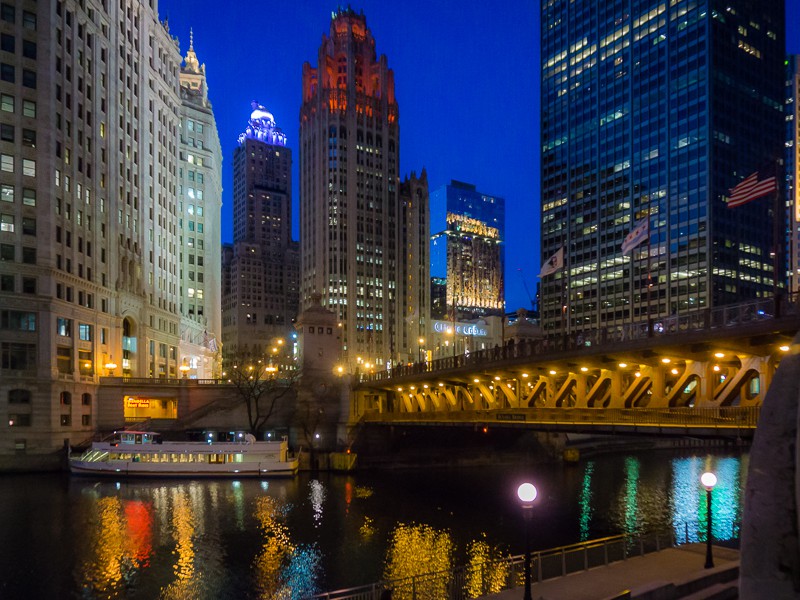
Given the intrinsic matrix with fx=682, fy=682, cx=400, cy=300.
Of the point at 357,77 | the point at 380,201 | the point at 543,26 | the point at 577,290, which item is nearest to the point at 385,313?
the point at 380,201

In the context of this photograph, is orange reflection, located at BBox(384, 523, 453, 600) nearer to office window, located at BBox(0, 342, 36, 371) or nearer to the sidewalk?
the sidewalk

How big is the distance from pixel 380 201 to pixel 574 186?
53.7 m

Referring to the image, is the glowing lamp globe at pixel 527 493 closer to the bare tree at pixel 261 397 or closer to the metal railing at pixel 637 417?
the metal railing at pixel 637 417

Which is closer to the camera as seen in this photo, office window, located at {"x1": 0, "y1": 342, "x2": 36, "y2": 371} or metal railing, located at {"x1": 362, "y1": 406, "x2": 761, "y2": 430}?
metal railing, located at {"x1": 362, "y1": 406, "x2": 761, "y2": 430}

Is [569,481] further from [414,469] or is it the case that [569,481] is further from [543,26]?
[543,26]

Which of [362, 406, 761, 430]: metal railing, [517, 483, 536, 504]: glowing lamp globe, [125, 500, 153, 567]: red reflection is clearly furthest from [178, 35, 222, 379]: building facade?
[517, 483, 536, 504]: glowing lamp globe

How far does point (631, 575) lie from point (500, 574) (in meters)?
9.19

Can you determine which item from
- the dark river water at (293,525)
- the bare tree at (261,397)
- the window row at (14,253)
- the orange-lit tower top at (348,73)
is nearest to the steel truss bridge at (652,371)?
the dark river water at (293,525)

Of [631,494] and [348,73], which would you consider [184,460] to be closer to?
[631,494]

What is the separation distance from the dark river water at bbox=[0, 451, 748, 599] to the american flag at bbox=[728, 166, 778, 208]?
18.4 metres

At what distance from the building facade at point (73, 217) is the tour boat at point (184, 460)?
7.31 meters

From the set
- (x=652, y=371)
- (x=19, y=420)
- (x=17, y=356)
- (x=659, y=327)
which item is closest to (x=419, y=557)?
(x=652, y=371)

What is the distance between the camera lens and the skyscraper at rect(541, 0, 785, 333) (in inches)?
5969

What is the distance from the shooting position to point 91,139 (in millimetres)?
81312
